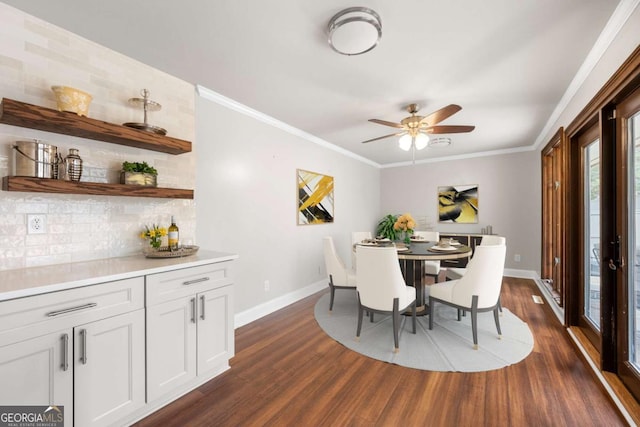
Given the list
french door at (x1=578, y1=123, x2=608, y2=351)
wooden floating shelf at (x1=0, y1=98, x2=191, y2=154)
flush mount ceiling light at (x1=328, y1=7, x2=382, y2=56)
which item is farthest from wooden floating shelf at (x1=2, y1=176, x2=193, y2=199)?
french door at (x1=578, y1=123, x2=608, y2=351)

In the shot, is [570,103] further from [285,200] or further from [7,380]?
[7,380]

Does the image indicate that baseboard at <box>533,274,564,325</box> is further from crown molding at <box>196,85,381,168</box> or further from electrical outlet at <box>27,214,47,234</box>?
electrical outlet at <box>27,214,47,234</box>

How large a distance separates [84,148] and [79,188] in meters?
0.38

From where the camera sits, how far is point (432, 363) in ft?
7.36

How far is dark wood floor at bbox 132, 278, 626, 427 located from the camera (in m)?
1.67

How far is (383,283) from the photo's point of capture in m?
2.49

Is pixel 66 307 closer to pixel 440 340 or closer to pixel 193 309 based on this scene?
pixel 193 309

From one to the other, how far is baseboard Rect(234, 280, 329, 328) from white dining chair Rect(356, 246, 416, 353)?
1.26 meters

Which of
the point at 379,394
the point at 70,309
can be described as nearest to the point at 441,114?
the point at 379,394

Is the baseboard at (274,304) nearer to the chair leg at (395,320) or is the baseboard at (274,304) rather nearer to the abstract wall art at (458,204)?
the chair leg at (395,320)

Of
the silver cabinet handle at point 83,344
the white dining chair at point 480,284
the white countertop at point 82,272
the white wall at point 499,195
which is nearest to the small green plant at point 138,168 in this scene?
the white countertop at point 82,272

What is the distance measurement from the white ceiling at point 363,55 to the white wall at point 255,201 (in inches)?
15.7

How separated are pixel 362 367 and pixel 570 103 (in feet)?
11.0

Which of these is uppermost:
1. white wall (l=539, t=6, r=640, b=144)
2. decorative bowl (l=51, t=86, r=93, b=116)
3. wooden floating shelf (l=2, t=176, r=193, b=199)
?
A: white wall (l=539, t=6, r=640, b=144)
